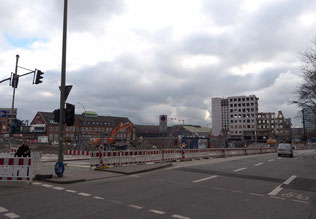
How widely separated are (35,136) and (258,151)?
81433 mm

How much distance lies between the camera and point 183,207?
21.9 ft

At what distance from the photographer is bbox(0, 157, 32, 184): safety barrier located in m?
9.86

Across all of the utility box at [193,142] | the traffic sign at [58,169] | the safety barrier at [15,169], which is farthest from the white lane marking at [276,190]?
the utility box at [193,142]

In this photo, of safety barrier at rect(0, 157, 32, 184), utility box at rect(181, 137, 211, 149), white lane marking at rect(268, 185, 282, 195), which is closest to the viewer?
white lane marking at rect(268, 185, 282, 195)

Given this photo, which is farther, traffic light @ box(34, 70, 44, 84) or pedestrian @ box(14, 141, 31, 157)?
traffic light @ box(34, 70, 44, 84)

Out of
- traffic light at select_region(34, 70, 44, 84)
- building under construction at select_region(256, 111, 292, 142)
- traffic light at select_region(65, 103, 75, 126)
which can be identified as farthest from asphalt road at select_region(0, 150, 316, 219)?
building under construction at select_region(256, 111, 292, 142)

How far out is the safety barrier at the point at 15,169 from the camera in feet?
32.3

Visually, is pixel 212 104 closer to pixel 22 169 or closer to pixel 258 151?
pixel 258 151

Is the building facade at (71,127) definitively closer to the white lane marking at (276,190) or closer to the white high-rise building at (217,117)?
the white high-rise building at (217,117)

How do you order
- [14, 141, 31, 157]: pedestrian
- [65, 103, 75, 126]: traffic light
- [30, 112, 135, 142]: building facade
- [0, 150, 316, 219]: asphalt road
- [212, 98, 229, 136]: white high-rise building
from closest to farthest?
[0, 150, 316, 219]: asphalt road, [65, 103, 75, 126]: traffic light, [14, 141, 31, 157]: pedestrian, [30, 112, 135, 142]: building facade, [212, 98, 229, 136]: white high-rise building

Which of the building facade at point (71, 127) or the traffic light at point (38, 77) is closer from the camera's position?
the traffic light at point (38, 77)

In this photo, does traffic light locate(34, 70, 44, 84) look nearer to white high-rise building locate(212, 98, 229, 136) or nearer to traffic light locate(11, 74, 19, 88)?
traffic light locate(11, 74, 19, 88)

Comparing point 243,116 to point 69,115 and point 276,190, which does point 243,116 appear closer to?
point 276,190

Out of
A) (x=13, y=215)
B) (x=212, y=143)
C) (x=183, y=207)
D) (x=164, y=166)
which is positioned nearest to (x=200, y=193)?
(x=183, y=207)
